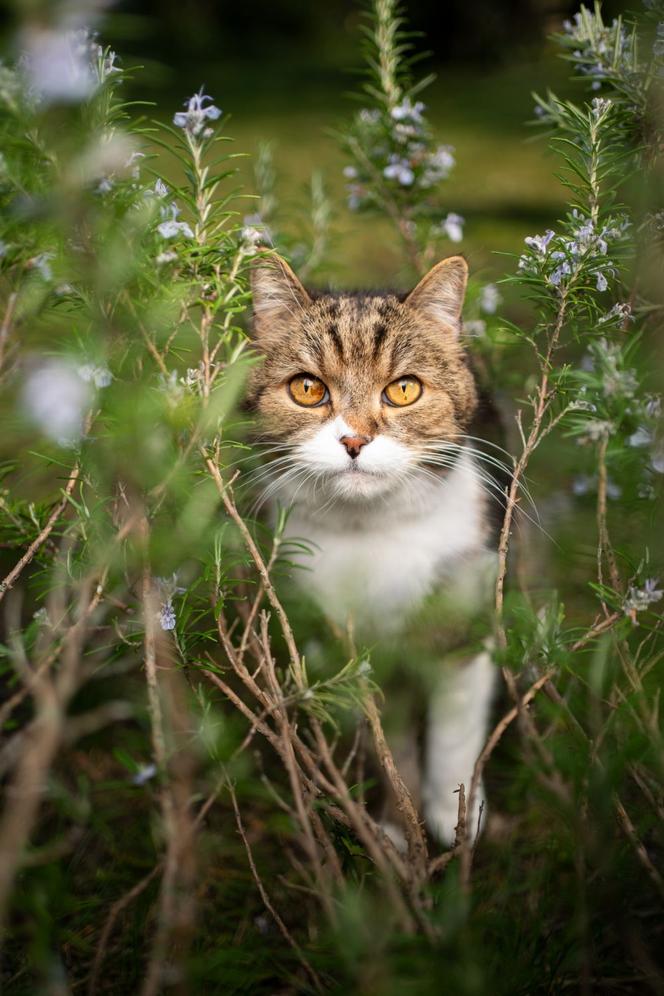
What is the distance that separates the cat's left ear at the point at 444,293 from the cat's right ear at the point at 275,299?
0.86 ft

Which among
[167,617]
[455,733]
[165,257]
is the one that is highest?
[165,257]

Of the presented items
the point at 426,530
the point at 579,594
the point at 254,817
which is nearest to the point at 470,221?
the point at 579,594

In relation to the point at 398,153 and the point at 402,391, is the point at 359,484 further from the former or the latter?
the point at 398,153

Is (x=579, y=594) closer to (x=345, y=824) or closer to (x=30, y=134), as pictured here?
(x=345, y=824)

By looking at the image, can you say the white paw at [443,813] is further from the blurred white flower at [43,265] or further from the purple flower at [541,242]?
the blurred white flower at [43,265]

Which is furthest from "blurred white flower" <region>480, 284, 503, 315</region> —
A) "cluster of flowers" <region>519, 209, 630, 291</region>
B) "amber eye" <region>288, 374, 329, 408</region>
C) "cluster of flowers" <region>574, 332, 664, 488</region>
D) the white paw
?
the white paw

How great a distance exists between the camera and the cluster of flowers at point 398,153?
2.28 m

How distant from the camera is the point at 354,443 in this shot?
5.78ft

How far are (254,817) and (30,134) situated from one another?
5.24 feet

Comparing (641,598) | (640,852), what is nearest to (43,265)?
(641,598)

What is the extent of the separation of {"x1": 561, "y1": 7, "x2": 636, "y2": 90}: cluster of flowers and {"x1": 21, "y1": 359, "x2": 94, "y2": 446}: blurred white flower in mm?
1077

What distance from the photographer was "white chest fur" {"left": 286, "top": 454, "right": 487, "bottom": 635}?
1933mm

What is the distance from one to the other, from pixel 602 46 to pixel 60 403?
118 cm

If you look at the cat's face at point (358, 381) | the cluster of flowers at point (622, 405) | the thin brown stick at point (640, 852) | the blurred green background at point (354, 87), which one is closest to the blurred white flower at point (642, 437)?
the cluster of flowers at point (622, 405)
